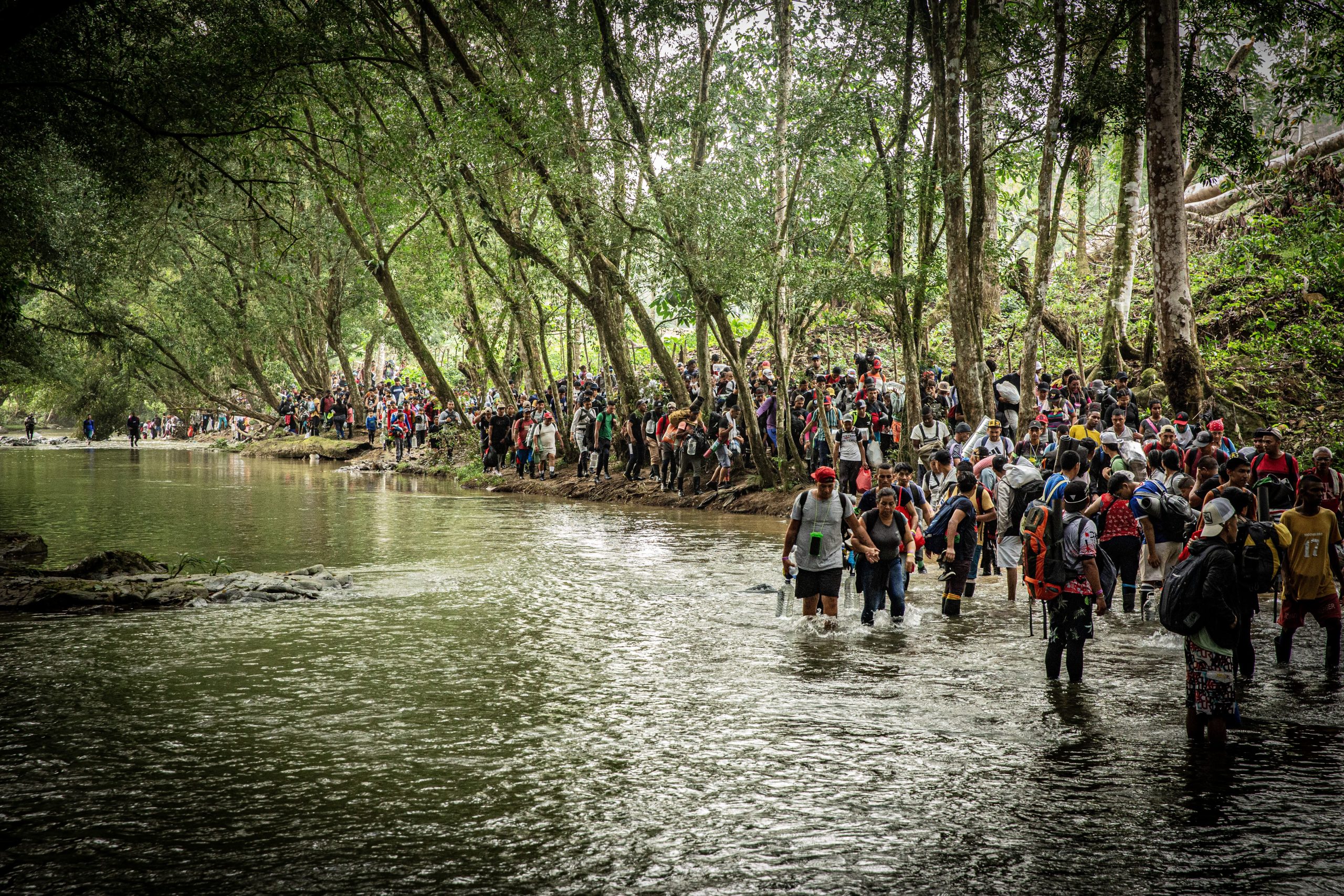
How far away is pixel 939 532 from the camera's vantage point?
1119 centimetres

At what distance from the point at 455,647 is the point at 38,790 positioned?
13.3 feet

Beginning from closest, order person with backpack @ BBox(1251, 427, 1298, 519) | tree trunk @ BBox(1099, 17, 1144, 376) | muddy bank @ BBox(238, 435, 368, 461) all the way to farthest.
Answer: person with backpack @ BBox(1251, 427, 1298, 519), tree trunk @ BBox(1099, 17, 1144, 376), muddy bank @ BBox(238, 435, 368, 461)

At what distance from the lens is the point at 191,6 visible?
46.1ft

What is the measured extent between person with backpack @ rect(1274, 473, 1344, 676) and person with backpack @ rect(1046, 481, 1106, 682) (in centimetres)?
165

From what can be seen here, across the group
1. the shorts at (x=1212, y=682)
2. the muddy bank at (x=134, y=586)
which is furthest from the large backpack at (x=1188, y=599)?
the muddy bank at (x=134, y=586)

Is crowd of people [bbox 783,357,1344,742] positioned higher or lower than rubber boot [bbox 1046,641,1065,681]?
higher

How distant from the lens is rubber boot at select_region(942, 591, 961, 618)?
35.9 feet

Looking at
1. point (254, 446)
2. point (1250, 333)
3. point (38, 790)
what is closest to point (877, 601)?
point (38, 790)

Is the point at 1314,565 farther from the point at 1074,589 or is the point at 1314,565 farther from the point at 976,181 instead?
the point at 976,181

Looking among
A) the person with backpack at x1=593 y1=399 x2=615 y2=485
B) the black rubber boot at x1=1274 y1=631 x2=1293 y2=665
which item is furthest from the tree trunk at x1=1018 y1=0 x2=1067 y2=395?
the person with backpack at x1=593 y1=399 x2=615 y2=485

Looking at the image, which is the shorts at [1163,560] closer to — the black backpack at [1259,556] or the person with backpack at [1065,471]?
the black backpack at [1259,556]

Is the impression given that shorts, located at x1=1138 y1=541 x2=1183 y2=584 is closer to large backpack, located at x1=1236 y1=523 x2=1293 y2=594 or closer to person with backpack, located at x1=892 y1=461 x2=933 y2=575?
large backpack, located at x1=1236 y1=523 x2=1293 y2=594

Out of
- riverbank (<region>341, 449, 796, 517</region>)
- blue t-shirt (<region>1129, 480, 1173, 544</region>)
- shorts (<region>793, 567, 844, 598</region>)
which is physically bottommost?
shorts (<region>793, 567, 844, 598</region>)

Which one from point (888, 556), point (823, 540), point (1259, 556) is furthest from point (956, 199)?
point (1259, 556)
